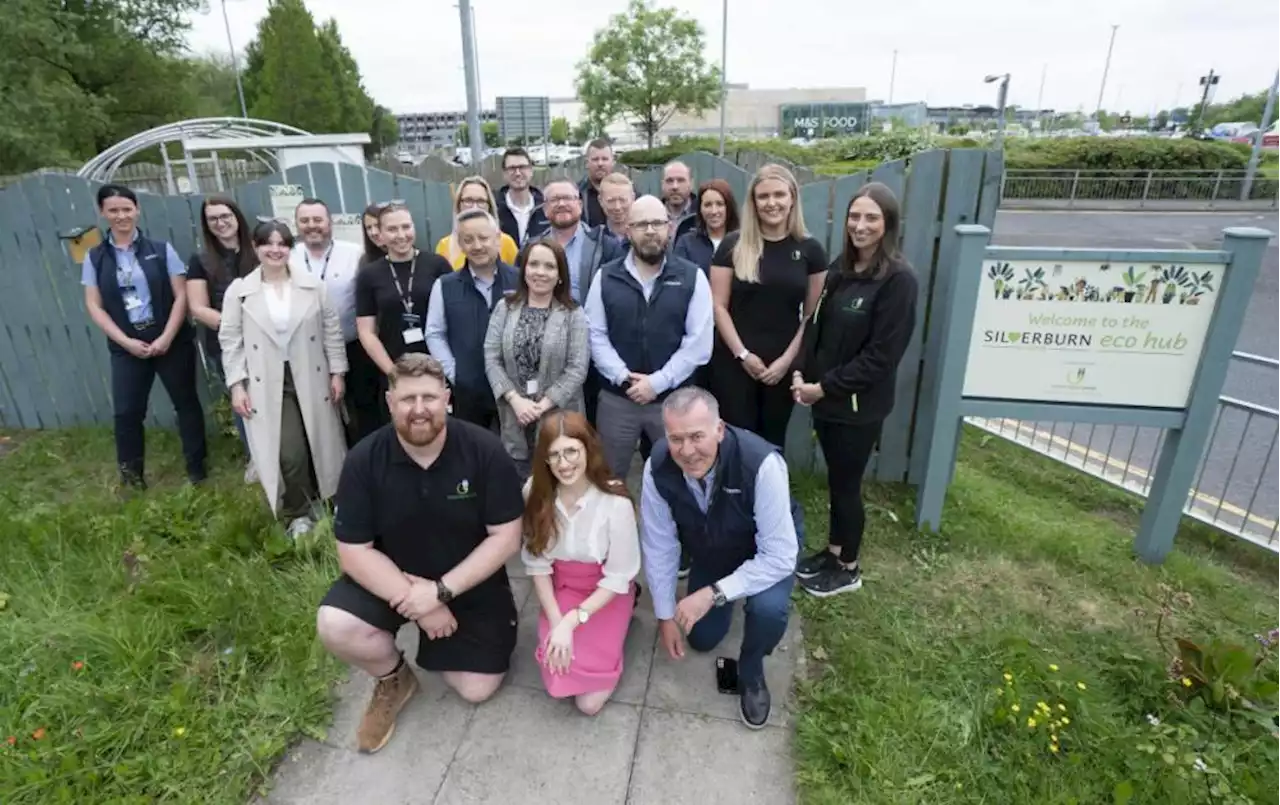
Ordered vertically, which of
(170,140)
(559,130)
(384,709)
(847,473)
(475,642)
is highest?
(559,130)

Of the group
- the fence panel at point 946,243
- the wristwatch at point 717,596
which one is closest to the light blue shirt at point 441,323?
the wristwatch at point 717,596

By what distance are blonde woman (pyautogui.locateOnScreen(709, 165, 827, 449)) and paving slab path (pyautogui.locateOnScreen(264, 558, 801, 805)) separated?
1.34 m

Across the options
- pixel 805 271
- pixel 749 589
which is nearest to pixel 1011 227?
pixel 805 271

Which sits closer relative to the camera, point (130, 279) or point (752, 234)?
point (752, 234)

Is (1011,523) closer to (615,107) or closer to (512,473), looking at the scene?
(512,473)

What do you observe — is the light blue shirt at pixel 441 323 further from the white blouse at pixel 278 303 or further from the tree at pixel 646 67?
the tree at pixel 646 67

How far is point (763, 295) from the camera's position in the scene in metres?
3.54

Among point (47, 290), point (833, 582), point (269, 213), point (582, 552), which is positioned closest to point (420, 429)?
point (582, 552)

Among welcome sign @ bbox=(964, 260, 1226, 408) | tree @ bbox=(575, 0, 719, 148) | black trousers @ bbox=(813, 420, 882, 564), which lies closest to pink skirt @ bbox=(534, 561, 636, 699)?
black trousers @ bbox=(813, 420, 882, 564)

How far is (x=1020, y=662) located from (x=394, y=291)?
11.4 feet

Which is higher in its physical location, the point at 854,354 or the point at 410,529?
the point at 854,354

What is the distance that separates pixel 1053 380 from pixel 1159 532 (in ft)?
3.41

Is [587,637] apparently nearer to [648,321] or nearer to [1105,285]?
[648,321]

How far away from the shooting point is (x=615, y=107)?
31828 mm
